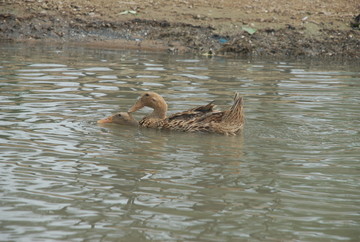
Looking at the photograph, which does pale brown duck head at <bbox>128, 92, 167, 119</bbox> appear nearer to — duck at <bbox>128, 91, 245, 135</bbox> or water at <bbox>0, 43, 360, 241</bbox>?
duck at <bbox>128, 91, 245, 135</bbox>

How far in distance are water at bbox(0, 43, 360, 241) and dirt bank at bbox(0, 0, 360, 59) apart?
420 cm

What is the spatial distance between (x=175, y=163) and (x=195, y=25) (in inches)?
453

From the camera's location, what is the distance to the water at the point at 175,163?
5.38 metres

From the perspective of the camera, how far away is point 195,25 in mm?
18375

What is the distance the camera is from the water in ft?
17.6

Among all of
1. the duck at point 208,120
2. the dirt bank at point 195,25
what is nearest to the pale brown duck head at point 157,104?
the duck at point 208,120

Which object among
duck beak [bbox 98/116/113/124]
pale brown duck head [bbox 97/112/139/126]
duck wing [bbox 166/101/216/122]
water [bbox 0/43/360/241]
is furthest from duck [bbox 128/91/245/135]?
duck beak [bbox 98/116/113/124]

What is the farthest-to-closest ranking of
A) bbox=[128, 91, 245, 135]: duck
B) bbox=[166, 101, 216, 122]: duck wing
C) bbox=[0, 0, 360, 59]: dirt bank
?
bbox=[0, 0, 360, 59]: dirt bank
bbox=[166, 101, 216, 122]: duck wing
bbox=[128, 91, 245, 135]: duck

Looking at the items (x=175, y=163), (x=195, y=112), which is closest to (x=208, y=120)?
(x=195, y=112)

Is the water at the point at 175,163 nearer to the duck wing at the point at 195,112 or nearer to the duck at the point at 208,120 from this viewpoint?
the duck at the point at 208,120

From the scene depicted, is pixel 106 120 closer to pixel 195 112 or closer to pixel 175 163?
pixel 195 112

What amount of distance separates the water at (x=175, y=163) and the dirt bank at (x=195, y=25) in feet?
13.8

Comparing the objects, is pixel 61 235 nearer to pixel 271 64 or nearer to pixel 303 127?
pixel 303 127

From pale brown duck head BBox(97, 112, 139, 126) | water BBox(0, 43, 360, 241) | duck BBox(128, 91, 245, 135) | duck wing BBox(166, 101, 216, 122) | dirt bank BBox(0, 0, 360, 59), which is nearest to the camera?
water BBox(0, 43, 360, 241)
